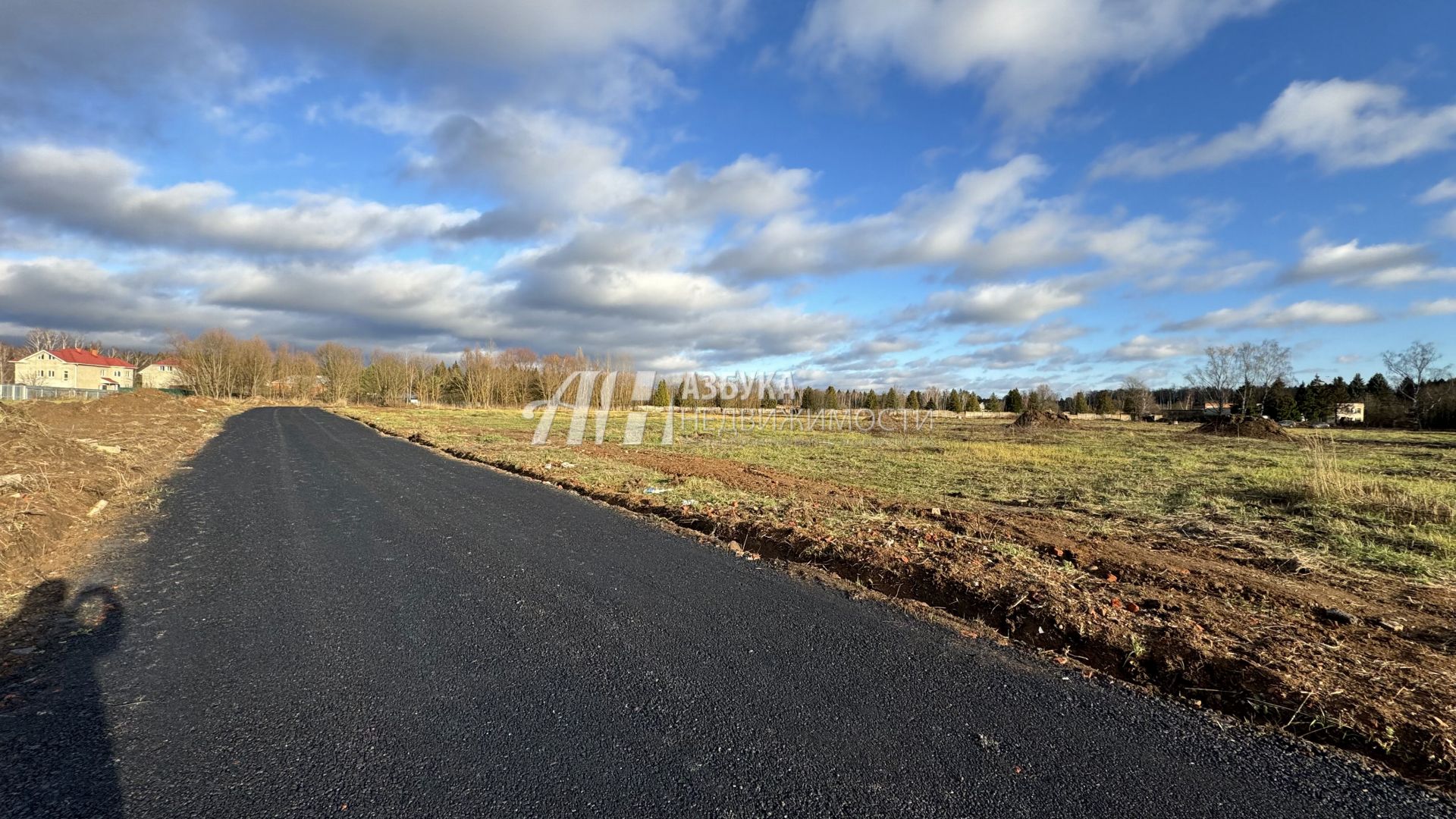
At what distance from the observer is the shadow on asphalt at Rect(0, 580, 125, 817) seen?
260 cm

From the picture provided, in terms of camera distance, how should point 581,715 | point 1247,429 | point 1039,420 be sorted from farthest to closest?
point 1039,420 < point 1247,429 < point 581,715

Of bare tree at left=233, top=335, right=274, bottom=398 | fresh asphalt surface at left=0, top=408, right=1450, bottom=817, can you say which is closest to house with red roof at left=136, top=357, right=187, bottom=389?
bare tree at left=233, top=335, right=274, bottom=398

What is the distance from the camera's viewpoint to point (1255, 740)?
3.21 m

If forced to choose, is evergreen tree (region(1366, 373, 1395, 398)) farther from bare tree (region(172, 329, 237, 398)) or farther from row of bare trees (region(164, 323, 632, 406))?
bare tree (region(172, 329, 237, 398))

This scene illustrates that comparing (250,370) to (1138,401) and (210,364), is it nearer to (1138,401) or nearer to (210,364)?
(210,364)

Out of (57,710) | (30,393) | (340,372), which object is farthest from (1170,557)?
(340,372)

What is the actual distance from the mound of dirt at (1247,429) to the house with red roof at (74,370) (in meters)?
128

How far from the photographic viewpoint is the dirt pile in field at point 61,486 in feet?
20.4

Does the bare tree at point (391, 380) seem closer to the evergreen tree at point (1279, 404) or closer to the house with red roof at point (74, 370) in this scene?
the house with red roof at point (74, 370)

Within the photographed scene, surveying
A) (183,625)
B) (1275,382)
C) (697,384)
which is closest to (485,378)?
(697,384)

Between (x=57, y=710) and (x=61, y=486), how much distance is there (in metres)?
8.38

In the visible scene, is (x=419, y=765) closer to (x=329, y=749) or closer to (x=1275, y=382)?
(x=329, y=749)

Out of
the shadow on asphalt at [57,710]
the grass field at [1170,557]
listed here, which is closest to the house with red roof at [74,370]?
the grass field at [1170,557]

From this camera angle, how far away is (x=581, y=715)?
332 cm
